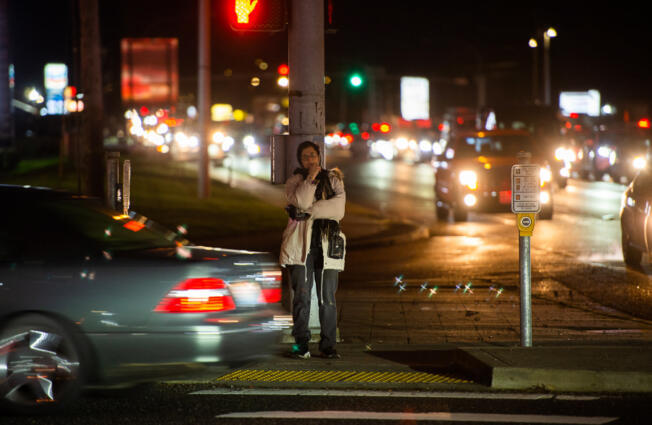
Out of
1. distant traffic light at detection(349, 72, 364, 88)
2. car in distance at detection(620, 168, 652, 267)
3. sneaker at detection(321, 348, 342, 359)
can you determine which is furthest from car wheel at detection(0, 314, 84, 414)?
distant traffic light at detection(349, 72, 364, 88)

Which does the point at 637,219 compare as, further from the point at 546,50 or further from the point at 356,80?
the point at 546,50

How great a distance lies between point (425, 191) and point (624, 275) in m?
17.6

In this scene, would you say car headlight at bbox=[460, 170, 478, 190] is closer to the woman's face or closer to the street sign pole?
the street sign pole

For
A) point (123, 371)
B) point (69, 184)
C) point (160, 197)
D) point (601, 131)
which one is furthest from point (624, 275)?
point (601, 131)

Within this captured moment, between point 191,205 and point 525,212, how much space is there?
16.2 metres

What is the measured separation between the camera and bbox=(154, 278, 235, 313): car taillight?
21.6 feet

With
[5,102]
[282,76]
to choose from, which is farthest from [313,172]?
[5,102]

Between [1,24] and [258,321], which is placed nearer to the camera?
[258,321]

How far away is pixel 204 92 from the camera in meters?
26.5

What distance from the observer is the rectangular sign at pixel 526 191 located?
8.33 m

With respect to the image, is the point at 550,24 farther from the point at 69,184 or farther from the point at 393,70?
the point at 393,70

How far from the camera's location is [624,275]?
13.9m

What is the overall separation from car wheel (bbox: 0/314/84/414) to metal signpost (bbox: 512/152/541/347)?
143 inches

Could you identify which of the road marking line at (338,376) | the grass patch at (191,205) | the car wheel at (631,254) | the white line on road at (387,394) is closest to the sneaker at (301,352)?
the road marking line at (338,376)
